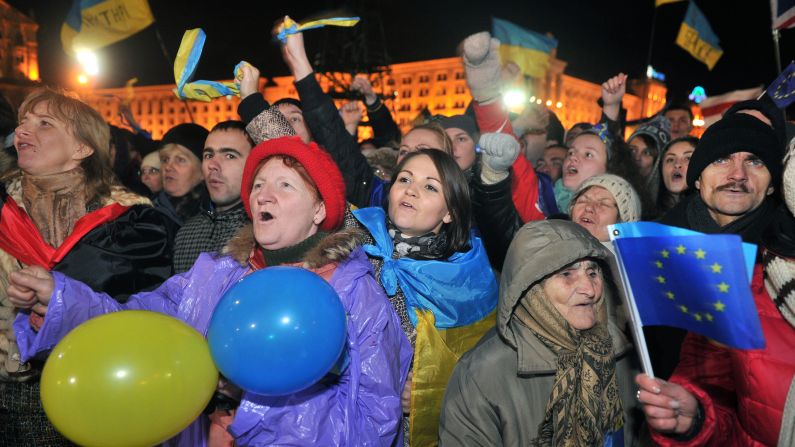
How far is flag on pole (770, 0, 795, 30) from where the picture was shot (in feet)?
13.7

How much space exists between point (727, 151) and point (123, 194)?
332cm

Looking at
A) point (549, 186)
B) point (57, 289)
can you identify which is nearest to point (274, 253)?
point (57, 289)

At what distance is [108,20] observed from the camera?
7887mm

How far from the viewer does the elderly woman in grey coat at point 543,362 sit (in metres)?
2.53

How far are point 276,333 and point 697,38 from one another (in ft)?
35.3

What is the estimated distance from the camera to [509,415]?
253cm

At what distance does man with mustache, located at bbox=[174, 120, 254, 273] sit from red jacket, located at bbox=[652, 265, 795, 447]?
2755 millimetres

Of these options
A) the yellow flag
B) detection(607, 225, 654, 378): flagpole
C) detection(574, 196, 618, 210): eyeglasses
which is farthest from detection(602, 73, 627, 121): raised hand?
detection(607, 225, 654, 378): flagpole

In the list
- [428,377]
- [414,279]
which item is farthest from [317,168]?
[428,377]

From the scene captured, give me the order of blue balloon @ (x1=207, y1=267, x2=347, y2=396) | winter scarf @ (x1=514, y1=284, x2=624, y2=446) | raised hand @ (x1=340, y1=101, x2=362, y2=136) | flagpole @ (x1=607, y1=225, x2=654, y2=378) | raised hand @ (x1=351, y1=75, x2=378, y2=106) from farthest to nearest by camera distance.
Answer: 1. raised hand @ (x1=351, y1=75, x2=378, y2=106)
2. raised hand @ (x1=340, y1=101, x2=362, y2=136)
3. winter scarf @ (x1=514, y1=284, x2=624, y2=446)
4. blue balloon @ (x1=207, y1=267, x2=347, y2=396)
5. flagpole @ (x1=607, y1=225, x2=654, y2=378)

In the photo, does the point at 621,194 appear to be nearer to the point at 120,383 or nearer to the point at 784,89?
the point at 784,89

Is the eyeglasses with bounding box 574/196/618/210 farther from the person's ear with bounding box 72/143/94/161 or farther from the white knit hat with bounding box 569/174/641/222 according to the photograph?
the person's ear with bounding box 72/143/94/161

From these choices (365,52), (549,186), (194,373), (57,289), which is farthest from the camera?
(365,52)

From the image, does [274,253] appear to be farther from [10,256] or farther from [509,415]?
[10,256]
